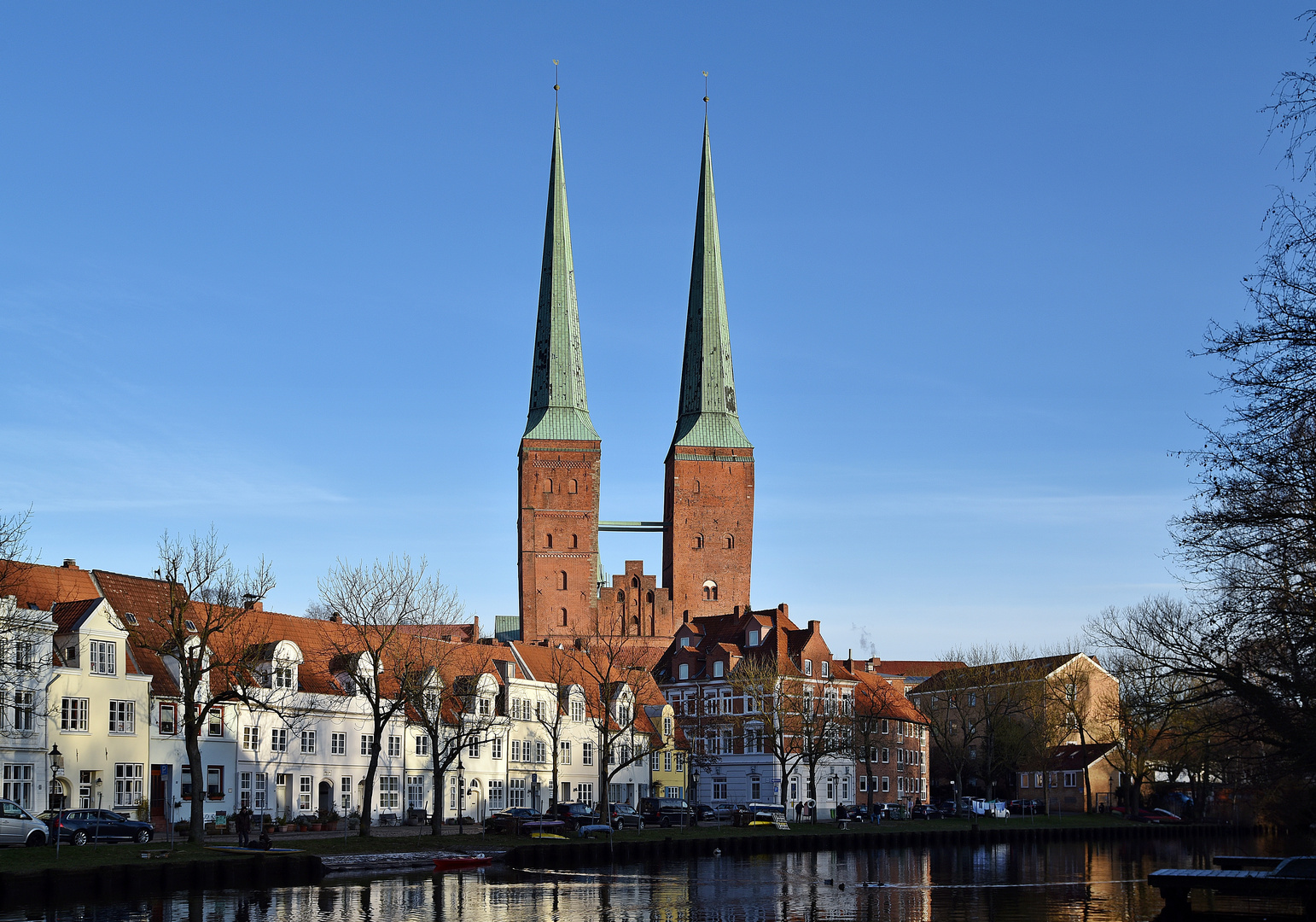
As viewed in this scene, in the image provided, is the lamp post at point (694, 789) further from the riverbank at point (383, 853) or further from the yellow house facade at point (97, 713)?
the yellow house facade at point (97, 713)

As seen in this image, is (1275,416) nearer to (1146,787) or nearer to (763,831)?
(763,831)

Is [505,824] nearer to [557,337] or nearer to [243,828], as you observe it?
[243,828]

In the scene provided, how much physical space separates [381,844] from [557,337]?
313 ft

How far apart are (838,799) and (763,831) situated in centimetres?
3317

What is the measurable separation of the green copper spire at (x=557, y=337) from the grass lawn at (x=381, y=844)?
66625 mm

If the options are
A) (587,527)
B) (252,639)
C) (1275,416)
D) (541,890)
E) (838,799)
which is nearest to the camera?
(1275,416)

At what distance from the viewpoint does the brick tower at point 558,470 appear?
141000mm

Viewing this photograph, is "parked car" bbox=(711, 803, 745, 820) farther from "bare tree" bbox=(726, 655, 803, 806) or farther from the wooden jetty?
the wooden jetty

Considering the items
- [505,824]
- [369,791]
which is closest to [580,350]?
[505,824]

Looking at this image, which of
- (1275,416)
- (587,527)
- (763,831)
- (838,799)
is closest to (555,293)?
(587,527)

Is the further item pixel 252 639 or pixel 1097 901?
pixel 252 639

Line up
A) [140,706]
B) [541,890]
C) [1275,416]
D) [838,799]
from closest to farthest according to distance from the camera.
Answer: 1. [1275,416]
2. [541,890]
3. [140,706]
4. [838,799]

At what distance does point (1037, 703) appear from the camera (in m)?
106

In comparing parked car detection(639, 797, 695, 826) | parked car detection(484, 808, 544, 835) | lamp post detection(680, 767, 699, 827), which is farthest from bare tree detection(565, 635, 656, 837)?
parked car detection(484, 808, 544, 835)
